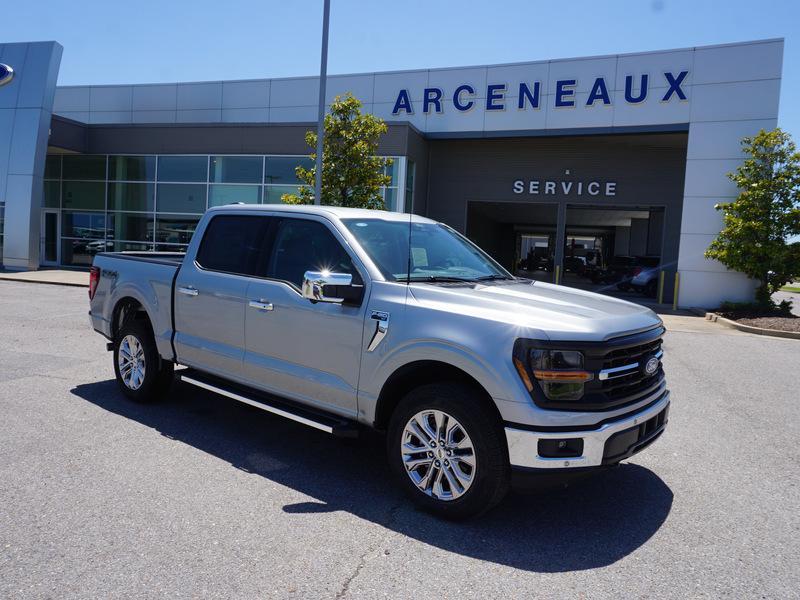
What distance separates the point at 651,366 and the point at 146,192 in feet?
80.2

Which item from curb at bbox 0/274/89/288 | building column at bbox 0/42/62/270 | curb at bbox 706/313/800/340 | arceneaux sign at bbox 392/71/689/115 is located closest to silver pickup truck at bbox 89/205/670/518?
curb at bbox 706/313/800/340

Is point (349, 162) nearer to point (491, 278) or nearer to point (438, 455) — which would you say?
point (491, 278)

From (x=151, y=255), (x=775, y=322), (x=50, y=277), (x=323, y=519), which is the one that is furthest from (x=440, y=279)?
(x=50, y=277)

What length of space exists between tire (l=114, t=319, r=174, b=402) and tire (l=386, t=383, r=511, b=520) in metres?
2.97

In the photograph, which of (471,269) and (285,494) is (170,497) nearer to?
(285,494)

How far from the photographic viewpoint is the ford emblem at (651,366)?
3954 mm

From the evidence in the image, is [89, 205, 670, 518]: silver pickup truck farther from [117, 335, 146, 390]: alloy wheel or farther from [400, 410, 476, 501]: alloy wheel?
[117, 335, 146, 390]: alloy wheel

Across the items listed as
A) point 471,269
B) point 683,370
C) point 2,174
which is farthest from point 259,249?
point 2,174

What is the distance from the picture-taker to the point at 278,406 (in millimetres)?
4645

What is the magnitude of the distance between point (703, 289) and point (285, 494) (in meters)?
18.7

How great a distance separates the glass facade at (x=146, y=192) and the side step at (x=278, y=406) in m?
16.9

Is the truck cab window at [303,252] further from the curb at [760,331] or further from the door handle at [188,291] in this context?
A: the curb at [760,331]

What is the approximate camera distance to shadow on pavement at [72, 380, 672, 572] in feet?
A: 11.6

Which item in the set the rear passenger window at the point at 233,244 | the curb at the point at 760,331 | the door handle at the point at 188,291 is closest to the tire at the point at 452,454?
the rear passenger window at the point at 233,244
